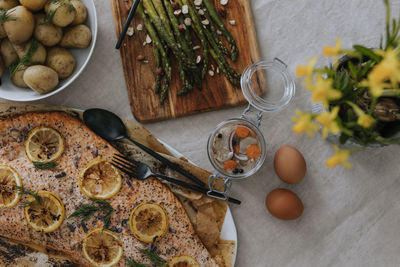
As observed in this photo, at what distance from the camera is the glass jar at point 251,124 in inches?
80.7

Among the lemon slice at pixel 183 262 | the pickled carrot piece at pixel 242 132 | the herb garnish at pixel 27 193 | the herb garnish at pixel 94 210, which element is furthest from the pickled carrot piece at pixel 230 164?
the herb garnish at pixel 27 193

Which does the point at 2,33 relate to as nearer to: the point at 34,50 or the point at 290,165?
the point at 34,50

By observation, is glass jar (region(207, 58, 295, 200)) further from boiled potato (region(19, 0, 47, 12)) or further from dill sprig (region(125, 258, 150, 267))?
boiled potato (region(19, 0, 47, 12))

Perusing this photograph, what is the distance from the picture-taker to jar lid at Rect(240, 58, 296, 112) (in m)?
2.06

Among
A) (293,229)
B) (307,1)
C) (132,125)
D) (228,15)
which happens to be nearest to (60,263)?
(132,125)

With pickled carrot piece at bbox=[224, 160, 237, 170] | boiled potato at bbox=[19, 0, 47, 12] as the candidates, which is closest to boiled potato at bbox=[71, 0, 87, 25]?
boiled potato at bbox=[19, 0, 47, 12]

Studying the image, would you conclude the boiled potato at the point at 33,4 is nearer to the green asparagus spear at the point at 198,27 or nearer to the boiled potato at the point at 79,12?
the boiled potato at the point at 79,12

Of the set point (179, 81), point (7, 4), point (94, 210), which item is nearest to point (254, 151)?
point (179, 81)

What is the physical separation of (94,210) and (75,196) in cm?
13

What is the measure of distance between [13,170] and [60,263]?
0.59m

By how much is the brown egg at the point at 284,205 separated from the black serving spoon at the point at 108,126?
0.42 metres

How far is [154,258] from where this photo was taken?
6.36 ft

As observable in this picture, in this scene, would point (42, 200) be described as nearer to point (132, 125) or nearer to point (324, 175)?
point (132, 125)

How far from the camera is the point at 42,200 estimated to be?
6.32ft
